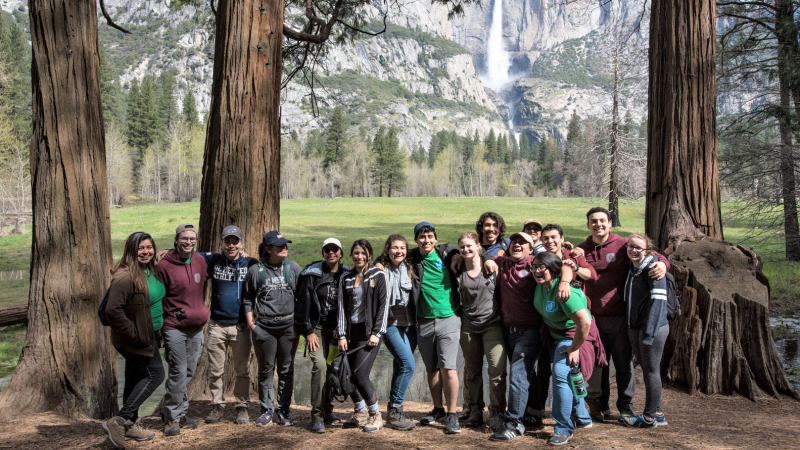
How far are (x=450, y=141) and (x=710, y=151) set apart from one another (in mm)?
116057

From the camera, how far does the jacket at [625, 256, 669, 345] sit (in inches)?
188

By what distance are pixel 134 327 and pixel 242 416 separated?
1348 mm

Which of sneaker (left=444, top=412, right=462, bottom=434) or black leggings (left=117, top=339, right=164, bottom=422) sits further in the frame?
sneaker (left=444, top=412, right=462, bottom=434)

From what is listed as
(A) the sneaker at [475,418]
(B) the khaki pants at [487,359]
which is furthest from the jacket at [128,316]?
(A) the sneaker at [475,418]

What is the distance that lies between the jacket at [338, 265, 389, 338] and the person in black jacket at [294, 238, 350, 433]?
0.38 feet

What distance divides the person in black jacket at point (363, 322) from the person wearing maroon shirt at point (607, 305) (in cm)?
188

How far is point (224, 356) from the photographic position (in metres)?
5.14

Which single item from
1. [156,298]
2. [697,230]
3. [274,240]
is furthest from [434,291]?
[697,230]

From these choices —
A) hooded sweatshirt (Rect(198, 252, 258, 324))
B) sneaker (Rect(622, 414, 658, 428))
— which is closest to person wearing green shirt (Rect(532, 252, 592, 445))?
sneaker (Rect(622, 414, 658, 428))

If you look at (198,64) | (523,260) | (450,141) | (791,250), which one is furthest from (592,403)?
(198,64)

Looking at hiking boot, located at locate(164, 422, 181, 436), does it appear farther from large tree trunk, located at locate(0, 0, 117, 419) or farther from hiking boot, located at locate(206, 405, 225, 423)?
large tree trunk, located at locate(0, 0, 117, 419)

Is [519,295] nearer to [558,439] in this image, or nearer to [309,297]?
[558,439]

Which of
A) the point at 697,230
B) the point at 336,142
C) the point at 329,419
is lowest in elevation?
the point at 329,419

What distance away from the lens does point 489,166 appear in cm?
10825
